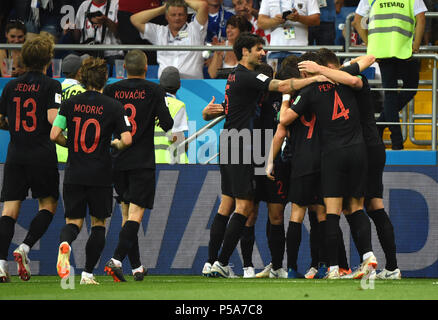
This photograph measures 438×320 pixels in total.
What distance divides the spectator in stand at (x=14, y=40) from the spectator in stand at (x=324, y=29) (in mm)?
3999

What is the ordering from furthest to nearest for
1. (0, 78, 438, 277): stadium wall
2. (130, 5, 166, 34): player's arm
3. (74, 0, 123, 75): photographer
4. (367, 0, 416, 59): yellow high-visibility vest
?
(74, 0, 123, 75): photographer, (130, 5, 166, 34): player's arm, (367, 0, 416, 59): yellow high-visibility vest, (0, 78, 438, 277): stadium wall

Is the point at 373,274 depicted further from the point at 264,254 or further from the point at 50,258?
the point at 50,258

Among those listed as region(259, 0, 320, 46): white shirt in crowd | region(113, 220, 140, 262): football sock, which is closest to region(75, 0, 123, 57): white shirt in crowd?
region(259, 0, 320, 46): white shirt in crowd

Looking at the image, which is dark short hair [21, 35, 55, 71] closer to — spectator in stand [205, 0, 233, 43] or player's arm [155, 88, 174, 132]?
player's arm [155, 88, 174, 132]

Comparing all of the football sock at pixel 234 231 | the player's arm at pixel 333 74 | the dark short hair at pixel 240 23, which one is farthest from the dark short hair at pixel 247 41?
the dark short hair at pixel 240 23

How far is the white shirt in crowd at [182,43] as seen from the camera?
42.0 ft

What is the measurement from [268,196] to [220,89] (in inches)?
104

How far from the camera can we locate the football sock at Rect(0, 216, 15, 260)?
8797mm

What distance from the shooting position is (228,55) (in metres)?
13.0

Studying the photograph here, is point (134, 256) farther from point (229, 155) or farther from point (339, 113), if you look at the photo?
point (339, 113)

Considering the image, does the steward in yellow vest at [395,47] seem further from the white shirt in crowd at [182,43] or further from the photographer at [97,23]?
the photographer at [97,23]

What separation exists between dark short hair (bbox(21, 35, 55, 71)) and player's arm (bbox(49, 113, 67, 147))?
0.83m

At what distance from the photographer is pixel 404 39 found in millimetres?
11320

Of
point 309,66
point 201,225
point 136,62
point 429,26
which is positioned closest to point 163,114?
point 136,62
